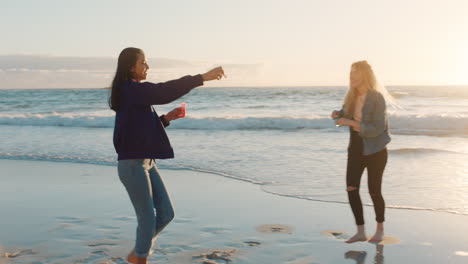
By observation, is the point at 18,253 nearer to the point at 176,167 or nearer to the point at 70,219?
the point at 70,219

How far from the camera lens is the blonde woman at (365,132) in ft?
14.7

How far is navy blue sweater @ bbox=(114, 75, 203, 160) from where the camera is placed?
3092mm

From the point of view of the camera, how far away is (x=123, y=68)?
3.21 meters

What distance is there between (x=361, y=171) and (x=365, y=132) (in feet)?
1.45

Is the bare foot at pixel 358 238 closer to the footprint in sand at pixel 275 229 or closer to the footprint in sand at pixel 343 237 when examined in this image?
the footprint in sand at pixel 343 237

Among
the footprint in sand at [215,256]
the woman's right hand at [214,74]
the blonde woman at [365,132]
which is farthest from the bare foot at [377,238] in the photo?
the woman's right hand at [214,74]

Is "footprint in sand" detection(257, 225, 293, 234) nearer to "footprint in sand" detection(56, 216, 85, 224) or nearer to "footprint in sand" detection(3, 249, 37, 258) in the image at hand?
"footprint in sand" detection(56, 216, 85, 224)

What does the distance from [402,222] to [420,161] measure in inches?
175

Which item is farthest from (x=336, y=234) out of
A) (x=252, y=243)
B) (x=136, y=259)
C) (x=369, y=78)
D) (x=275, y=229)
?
(x=136, y=259)

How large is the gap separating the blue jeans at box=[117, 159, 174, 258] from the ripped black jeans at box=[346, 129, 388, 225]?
6.44 feet

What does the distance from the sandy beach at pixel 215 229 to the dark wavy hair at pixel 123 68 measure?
160 centimetres

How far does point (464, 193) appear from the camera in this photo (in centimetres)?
670

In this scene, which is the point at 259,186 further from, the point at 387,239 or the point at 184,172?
the point at 387,239

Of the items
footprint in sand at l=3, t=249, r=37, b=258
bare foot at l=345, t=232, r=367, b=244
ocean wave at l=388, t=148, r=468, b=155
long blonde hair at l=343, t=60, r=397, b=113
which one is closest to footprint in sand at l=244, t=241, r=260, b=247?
bare foot at l=345, t=232, r=367, b=244
